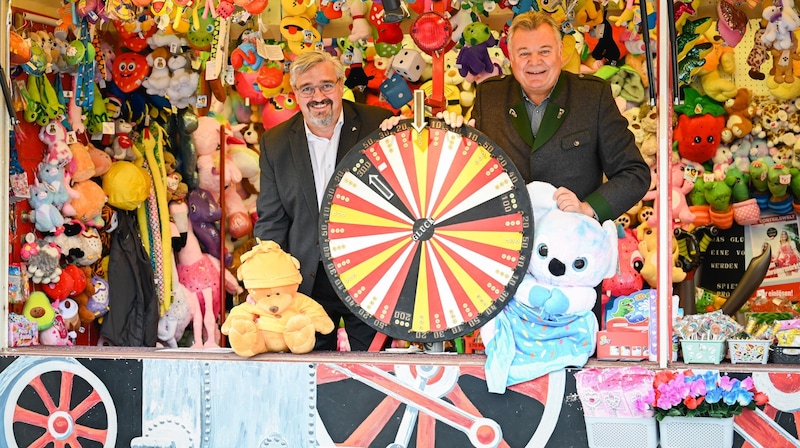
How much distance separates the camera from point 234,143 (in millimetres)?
5824

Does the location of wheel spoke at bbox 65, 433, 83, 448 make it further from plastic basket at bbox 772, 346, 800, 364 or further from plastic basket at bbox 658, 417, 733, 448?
plastic basket at bbox 772, 346, 800, 364

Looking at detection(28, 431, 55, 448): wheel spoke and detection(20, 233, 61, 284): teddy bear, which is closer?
detection(28, 431, 55, 448): wheel spoke

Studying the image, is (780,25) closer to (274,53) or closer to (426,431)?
(274,53)

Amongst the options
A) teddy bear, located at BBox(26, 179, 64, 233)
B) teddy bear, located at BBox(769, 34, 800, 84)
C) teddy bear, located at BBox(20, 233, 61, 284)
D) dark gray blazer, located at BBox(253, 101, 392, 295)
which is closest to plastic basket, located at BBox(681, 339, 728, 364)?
dark gray blazer, located at BBox(253, 101, 392, 295)

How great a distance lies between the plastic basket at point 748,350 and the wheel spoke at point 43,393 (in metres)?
2.27

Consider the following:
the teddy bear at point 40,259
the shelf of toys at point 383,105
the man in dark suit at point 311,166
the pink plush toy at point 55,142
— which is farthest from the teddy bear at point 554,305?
the pink plush toy at point 55,142

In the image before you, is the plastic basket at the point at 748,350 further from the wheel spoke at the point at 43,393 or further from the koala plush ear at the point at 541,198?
the wheel spoke at the point at 43,393

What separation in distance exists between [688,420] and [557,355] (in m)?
0.43

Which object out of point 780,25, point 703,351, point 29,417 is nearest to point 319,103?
point 29,417

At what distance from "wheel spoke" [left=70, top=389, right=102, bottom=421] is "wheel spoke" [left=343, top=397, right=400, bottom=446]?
930 mm

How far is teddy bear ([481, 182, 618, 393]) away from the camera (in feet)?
10.3

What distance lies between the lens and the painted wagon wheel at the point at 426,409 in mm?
3180

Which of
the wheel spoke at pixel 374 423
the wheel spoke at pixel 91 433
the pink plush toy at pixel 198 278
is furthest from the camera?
the pink plush toy at pixel 198 278

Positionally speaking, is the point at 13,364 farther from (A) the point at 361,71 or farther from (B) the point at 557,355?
(A) the point at 361,71
